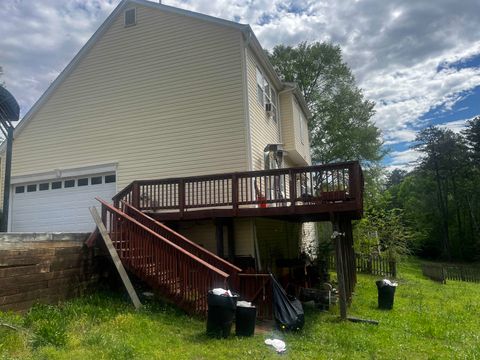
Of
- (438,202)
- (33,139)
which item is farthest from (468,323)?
(438,202)

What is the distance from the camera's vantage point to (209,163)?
36.3 ft

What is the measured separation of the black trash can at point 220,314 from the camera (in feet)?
19.3

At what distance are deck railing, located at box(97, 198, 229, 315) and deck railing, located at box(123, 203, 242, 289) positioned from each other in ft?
2.18

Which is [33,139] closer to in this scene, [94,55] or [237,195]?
[94,55]

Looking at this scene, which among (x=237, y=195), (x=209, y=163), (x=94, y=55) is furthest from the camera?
(x=94, y=55)

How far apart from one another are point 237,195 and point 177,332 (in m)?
3.76

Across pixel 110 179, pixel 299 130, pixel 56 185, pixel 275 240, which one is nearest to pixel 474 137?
pixel 299 130

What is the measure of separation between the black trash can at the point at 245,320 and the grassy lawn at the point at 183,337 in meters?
0.17

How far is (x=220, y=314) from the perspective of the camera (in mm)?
5938

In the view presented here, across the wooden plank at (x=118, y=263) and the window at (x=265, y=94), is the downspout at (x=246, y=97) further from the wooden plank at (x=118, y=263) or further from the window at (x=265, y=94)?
the wooden plank at (x=118, y=263)

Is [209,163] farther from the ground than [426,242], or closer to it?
farther from the ground

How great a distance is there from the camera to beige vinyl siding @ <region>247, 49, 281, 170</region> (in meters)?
11.1

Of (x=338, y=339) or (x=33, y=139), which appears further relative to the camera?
(x=33, y=139)

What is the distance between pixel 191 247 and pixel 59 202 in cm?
689
